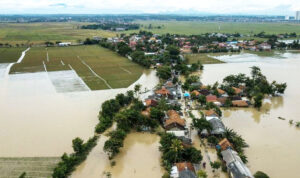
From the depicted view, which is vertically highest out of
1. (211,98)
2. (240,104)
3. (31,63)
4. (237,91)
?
(237,91)

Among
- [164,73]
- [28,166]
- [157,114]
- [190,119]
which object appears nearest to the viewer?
[28,166]

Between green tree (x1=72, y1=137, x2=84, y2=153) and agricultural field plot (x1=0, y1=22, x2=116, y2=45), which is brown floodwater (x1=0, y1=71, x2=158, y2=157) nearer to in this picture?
green tree (x1=72, y1=137, x2=84, y2=153)

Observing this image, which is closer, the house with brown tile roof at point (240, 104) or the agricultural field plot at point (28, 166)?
the agricultural field plot at point (28, 166)

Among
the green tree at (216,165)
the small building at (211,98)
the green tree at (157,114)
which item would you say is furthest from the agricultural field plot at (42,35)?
the green tree at (216,165)

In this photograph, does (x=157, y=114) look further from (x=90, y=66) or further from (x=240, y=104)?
(x=90, y=66)

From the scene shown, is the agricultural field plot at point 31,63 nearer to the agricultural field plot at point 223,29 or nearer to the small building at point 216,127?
the small building at point 216,127

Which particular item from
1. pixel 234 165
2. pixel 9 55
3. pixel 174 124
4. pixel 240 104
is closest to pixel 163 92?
pixel 174 124

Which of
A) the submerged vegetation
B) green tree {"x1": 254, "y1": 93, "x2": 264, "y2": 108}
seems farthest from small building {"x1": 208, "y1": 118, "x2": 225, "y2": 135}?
green tree {"x1": 254, "y1": 93, "x2": 264, "y2": 108}
